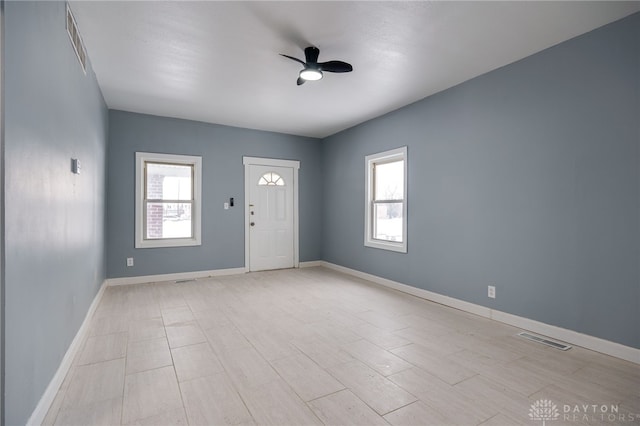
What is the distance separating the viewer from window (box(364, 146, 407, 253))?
4.88 meters

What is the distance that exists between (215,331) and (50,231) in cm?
171

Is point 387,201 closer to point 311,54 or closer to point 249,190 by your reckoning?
point 249,190

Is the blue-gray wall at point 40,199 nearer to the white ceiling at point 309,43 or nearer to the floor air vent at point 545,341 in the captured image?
the white ceiling at point 309,43

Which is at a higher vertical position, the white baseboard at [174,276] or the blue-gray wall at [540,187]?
the blue-gray wall at [540,187]

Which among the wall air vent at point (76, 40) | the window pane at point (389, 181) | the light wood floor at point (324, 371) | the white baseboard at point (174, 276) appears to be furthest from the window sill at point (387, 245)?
the wall air vent at point (76, 40)

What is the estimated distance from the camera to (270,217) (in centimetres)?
641

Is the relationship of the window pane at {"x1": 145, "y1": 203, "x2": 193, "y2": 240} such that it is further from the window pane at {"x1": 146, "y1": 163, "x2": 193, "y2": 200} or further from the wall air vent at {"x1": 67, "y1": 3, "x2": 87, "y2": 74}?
the wall air vent at {"x1": 67, "y1": 3, "x2": 87, "y2": 74}

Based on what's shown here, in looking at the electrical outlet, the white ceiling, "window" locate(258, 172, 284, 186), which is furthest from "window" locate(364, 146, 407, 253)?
"window" locate(258, 172, 284, 186)

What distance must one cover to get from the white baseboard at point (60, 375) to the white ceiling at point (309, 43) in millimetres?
2610

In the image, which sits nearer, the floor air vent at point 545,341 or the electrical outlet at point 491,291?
Answer: the floor air vent at point 545,341

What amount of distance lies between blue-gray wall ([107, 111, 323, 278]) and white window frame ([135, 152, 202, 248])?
Result: 0.07 m

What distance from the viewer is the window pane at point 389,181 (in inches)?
198

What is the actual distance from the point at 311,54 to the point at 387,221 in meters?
2.94

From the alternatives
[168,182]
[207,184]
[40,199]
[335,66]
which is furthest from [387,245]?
[40,199]
